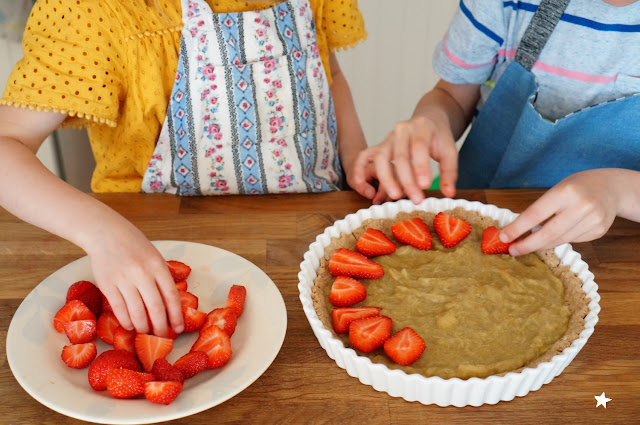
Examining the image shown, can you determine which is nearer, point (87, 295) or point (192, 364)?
point (192, 364)

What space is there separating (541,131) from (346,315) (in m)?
0.71

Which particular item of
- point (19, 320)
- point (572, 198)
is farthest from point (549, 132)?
point (19, 320)

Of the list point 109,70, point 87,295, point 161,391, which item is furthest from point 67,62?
point 161,391

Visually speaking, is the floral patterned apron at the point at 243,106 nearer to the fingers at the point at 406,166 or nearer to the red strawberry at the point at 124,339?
the fingers at the point at 406,166

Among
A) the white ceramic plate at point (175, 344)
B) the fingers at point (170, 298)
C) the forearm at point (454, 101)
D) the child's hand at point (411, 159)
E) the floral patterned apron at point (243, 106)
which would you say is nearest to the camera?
the white ceramic plate at point (175, 344)

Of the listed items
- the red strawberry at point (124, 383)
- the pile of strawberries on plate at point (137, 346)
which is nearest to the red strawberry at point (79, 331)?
the pile of strawberries on plate at point (137, 346)

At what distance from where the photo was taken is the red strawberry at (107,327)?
36.9 inches

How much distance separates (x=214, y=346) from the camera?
892mm

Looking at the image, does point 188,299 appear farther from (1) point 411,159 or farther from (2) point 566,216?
(2) point 566,216

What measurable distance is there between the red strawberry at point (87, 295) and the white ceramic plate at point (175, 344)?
33mm

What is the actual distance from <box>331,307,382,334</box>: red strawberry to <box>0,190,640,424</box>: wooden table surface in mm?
55

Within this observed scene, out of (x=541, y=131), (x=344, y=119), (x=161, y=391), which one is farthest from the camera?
(x=344, y=119)

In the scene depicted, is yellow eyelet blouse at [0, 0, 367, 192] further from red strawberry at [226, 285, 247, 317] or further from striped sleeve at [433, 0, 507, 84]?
red strawberry at [226, 285, 247, 317]

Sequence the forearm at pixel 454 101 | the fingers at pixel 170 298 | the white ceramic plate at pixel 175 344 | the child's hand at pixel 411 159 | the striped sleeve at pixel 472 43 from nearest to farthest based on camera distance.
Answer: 1. the white ceramic plate at pixel 175 344
2. the fingers at pixel 170 298
3. the child's hand at pixel 411 159
4. the striped sleeve at pixel 472 43
5. the forearm at pixel 454 101
